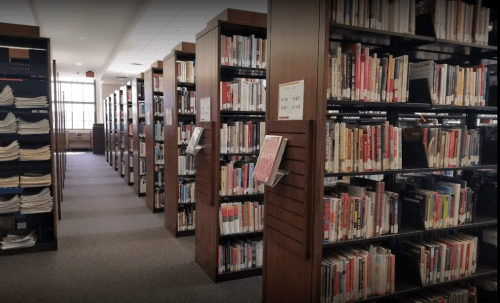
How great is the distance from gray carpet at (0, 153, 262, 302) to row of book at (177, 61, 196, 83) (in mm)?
1903

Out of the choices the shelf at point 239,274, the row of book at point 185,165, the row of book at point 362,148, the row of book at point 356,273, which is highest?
the row of book at point 362,148

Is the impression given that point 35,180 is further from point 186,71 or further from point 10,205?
point 186,71

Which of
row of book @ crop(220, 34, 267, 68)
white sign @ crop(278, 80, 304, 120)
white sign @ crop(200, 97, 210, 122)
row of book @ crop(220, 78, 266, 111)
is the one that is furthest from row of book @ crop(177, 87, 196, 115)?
white sign @ crop(278, 80, 304, 120)

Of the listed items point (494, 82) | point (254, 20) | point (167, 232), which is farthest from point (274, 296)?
point (167, 232)

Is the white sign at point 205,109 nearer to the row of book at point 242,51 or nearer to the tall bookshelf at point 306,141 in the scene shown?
the row of book at point 242,51

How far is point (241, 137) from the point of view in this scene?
3.23 m

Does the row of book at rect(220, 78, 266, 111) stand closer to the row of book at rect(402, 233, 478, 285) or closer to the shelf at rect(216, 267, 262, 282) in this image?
the shelf at rect(216, 267, 262, 282)

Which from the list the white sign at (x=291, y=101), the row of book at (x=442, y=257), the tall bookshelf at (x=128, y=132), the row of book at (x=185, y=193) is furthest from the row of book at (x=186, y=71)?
the tall bookshelf at (x=128, y=132)

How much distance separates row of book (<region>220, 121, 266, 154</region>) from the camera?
3.17 metres

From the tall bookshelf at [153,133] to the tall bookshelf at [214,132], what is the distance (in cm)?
204

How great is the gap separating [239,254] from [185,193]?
1.47 metres

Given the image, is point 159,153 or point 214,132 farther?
point 159,153

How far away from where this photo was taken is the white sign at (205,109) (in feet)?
10.4

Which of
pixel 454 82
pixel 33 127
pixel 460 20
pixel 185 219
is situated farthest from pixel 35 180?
pixel 460 20
